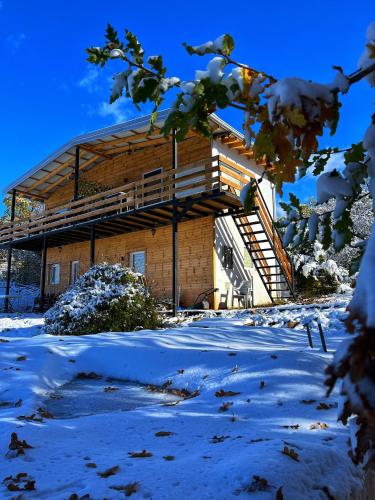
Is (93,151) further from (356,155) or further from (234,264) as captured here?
(356,155)

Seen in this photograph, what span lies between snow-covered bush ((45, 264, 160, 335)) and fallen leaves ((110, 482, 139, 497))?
6.57m

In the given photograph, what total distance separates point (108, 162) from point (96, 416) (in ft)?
Answer: 58.0

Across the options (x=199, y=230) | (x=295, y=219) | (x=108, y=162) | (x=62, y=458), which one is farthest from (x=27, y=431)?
(x=108, y=162)

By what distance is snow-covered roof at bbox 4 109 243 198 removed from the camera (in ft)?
48.7

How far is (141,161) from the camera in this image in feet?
58.9

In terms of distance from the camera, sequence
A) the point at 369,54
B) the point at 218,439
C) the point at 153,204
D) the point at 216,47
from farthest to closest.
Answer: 1. the point at 153,204
2. the point at 218,439
3. the point at 216,47
4. the point at 369,54

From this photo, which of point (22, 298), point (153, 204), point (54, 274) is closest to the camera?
point (153, 204)

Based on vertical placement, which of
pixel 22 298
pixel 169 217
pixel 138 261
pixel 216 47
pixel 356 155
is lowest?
pixel 22 298

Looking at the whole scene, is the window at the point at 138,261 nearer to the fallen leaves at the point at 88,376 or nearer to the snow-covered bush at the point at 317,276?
the snow-covered bush at the point at 317,276

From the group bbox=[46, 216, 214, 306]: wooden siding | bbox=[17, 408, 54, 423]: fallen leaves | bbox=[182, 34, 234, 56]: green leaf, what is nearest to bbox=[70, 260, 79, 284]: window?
bbox=[46, 216, 214, 306]: wooden siding

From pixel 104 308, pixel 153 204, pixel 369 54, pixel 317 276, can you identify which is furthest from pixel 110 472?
pixel 317 276

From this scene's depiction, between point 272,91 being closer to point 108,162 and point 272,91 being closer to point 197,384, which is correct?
point 197,384

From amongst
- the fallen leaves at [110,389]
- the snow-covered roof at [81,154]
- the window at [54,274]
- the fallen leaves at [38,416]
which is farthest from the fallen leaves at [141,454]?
the window at [54,274]

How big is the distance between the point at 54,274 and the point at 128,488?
21.8m
